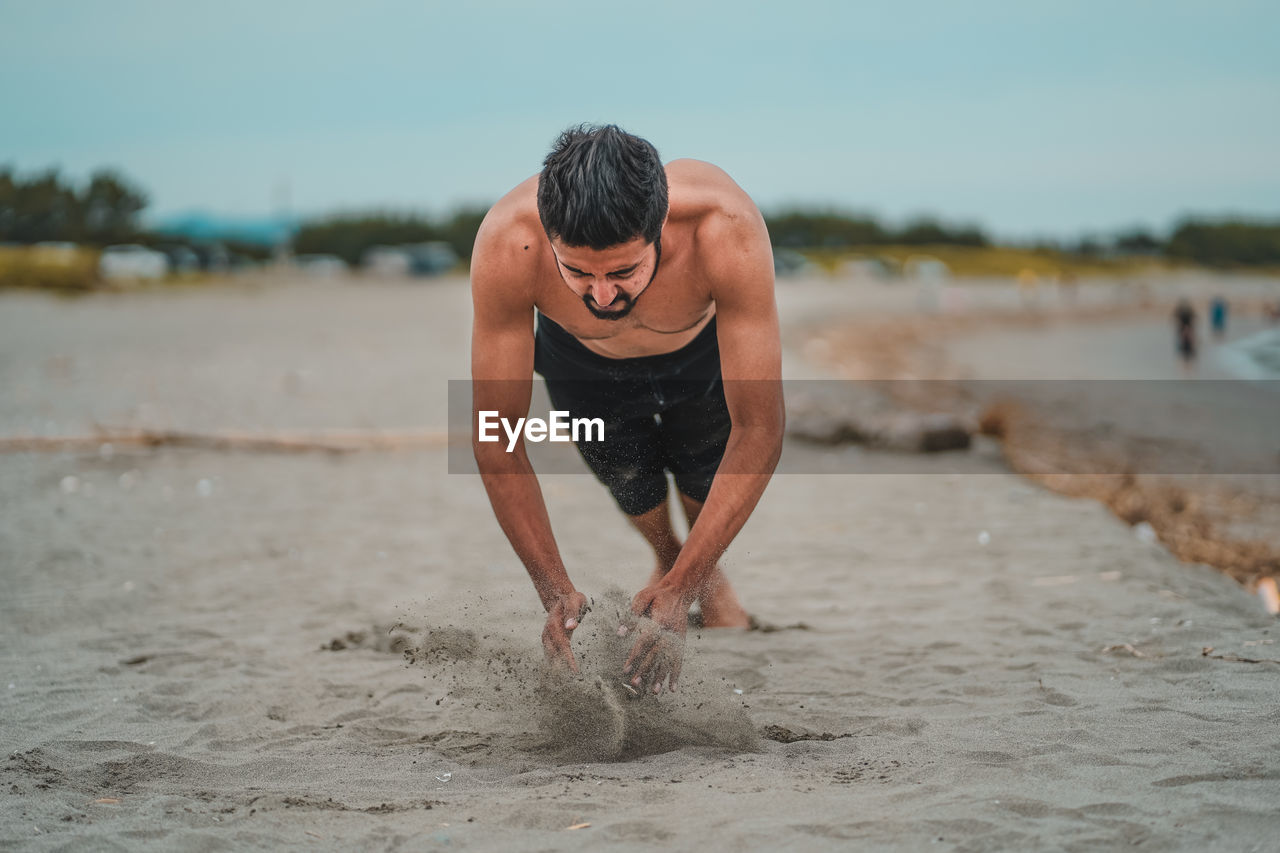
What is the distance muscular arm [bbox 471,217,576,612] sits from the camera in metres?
3.07

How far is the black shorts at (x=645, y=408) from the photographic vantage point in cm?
355

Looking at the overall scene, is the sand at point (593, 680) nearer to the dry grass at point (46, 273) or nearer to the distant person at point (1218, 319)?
the dry grass at point (46, 273)

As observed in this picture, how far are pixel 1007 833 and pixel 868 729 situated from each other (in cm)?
86

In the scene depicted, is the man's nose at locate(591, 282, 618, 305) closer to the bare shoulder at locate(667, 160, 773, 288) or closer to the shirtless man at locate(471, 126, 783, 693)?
the shirtless man at locate(471, 126, 783, 693)

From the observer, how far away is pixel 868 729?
10.2 ft

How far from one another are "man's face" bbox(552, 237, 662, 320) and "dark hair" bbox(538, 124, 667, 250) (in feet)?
0.09

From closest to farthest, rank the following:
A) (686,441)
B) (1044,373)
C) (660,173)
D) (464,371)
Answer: (660,173), (686,441), (464,371), (1044,373)

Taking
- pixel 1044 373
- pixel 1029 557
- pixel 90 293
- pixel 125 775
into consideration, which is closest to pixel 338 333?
pixel 90 293

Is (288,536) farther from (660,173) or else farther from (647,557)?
(660,173)

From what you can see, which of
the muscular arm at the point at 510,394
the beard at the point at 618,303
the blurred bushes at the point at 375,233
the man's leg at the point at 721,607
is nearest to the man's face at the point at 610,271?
the beard at the point at 618,303

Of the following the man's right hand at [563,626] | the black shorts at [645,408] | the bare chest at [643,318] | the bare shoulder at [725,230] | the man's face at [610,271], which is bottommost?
the man's right hand at [563,626]

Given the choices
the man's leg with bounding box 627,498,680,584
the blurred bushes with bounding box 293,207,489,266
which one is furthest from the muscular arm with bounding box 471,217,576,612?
the blurred bushes with bounding box 293,207,489,266

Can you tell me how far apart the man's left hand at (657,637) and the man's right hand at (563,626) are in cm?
17

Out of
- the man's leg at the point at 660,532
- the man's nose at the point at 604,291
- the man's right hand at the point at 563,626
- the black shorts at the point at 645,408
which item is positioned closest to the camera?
the man's nose at the point at 604,291
